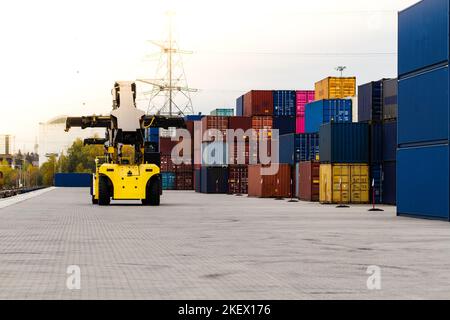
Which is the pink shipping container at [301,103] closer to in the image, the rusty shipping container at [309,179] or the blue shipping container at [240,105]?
the blue shipping container at [240,105]

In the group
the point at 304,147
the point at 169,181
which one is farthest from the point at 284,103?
the point at 169,181

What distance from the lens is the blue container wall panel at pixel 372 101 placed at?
1768 inches

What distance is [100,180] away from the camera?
37.9 metres

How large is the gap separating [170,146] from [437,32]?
69.1 meters

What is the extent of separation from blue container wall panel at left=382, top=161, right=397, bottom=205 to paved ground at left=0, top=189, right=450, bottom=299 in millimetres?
18056

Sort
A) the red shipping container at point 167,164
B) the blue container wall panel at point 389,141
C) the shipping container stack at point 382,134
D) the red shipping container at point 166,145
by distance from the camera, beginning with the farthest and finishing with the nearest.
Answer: the red shipping container at point 166,145, the red shipping container at point 167,164, the shipping container stack at point 382,134, the blue container wall panel at point 389,141

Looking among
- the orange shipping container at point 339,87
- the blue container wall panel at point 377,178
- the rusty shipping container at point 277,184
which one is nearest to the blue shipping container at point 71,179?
the orange shipping container at point 339,87

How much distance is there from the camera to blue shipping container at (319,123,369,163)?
45.0m

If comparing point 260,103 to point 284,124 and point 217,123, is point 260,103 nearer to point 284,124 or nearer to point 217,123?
point 284,124

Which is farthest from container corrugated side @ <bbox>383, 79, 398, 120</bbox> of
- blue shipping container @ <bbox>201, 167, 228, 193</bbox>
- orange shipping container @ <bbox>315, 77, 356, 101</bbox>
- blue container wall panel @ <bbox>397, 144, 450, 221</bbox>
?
blue shipping container @ <bbox>201, 167, 228, 193</bbox>

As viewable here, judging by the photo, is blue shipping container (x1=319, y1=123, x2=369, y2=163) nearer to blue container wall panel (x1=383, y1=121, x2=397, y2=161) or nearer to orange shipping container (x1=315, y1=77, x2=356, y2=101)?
blue container wall panel (x1=383, y1=121, x2=397, y2=161)

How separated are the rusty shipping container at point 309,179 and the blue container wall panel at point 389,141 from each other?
5266mm

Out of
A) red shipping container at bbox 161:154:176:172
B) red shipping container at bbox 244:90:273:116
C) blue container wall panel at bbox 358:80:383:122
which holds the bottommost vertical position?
red shipping container at bbox 161:154:176:172

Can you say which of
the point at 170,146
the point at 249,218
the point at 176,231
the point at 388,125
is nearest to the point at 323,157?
the point at 388,125
